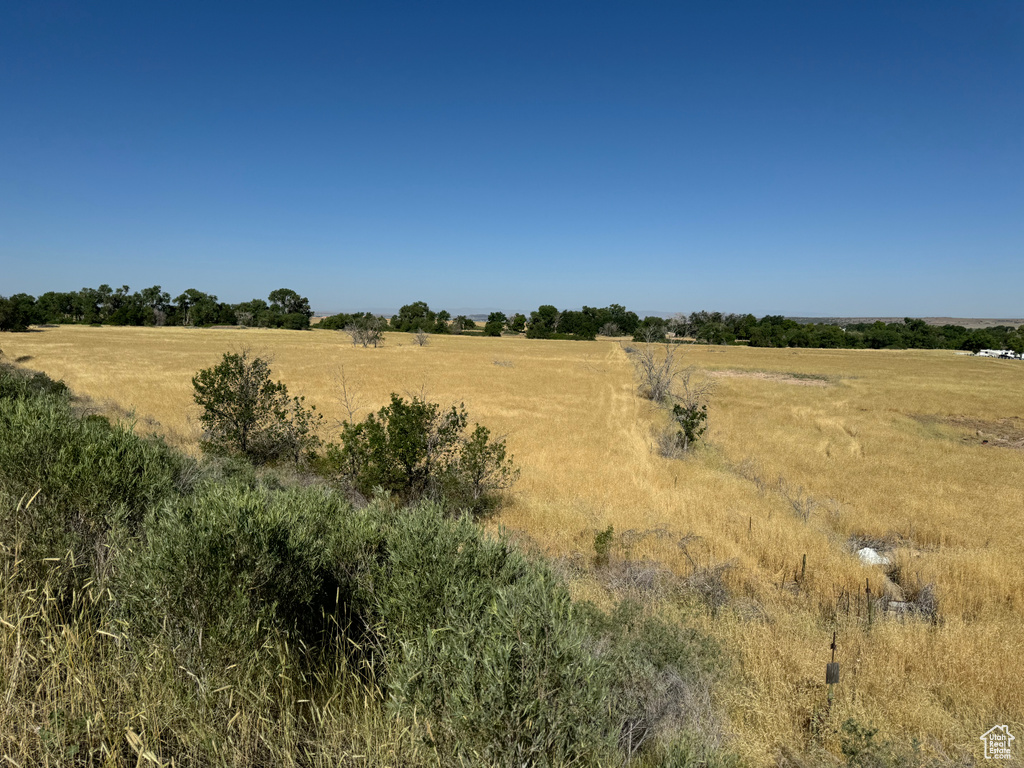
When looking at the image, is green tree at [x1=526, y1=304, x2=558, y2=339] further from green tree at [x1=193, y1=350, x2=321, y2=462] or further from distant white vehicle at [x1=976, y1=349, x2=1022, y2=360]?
green tree at [x1=193, y1=350, x2=321, y2=462]

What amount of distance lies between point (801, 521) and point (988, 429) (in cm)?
2336

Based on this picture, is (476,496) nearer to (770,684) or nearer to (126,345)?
(770,684)

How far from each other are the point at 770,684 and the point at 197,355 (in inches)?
2302

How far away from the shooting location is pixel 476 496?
1189 cm

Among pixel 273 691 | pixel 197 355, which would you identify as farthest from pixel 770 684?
pixel 197 355

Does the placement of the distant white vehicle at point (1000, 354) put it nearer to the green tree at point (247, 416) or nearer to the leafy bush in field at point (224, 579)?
the green tree at point (247, 416)

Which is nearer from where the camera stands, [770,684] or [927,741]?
[927,741]

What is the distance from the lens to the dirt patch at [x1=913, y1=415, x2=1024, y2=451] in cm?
2273

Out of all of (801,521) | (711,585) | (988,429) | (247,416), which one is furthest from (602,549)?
(988,429)

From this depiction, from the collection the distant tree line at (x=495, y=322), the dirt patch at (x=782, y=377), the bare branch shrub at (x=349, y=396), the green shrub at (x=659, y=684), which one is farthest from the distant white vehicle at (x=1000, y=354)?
the green shrub at (x=659, y=684)

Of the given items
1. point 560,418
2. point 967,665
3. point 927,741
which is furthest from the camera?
point 560,418

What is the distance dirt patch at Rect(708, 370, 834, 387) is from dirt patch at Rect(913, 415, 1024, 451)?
14.8 m

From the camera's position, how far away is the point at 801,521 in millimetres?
11719

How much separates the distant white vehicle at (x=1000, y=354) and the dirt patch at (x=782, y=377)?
6177cm
